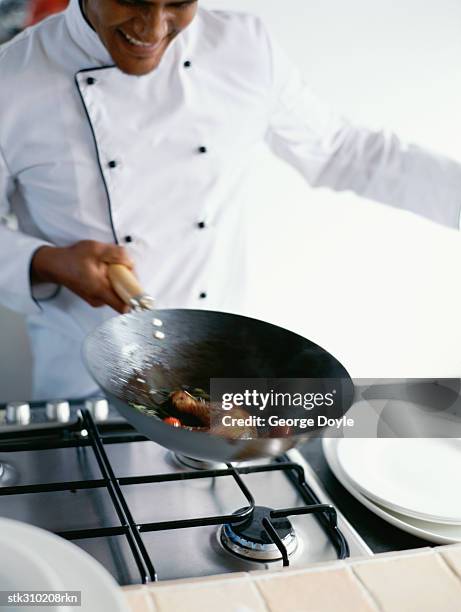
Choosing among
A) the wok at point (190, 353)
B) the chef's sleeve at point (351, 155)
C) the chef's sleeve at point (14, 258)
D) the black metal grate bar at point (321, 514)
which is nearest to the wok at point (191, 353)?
the wok at point (190, 353)

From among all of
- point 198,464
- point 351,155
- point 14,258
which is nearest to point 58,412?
point 198,464

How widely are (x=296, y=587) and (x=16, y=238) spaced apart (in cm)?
83

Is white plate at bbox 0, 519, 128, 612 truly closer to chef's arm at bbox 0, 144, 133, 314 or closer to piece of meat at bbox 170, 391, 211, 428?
piece of meat at bbox 170, 391, 211, 428

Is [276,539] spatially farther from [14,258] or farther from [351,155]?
[351,155]

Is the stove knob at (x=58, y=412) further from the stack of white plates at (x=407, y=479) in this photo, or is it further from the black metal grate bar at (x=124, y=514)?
the stack of white plates at (x=407, y=479)

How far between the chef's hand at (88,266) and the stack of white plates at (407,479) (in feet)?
1.19

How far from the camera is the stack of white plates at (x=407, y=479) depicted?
2.15 ft

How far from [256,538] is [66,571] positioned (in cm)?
28

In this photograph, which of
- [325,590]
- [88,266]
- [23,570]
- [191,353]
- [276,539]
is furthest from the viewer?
[88,266]

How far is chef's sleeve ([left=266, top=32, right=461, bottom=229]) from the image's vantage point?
1.29m

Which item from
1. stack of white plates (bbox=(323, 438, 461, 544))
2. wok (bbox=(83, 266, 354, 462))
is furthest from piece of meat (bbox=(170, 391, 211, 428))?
stack of white plates (bbox=(323, 438, 461, 544))

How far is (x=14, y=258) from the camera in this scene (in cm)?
113

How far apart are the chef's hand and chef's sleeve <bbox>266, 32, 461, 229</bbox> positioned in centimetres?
49

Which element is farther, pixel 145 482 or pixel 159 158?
pixel 159 158
